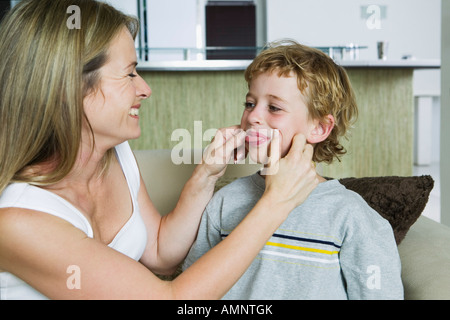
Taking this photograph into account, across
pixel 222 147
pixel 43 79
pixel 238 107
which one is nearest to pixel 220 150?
pixel 222 147

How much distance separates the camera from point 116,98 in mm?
1062

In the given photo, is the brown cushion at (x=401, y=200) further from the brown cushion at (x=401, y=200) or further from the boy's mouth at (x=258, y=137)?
the boy's mouth at (x=258, y=137)

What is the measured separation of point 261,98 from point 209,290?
48 cm

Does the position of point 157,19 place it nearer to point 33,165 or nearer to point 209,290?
point 33,165

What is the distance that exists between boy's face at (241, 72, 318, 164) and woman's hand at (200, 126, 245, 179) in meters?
0.04

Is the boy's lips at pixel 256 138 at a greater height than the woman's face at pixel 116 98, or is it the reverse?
the woman's face at pixel 116 98

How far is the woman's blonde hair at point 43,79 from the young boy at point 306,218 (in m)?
0.39

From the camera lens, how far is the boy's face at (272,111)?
113 centimetres

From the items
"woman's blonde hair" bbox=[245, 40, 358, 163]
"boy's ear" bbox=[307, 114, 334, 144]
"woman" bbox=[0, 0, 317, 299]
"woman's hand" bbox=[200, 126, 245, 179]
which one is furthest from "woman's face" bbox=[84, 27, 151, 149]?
"boy's ear" bbox=[307, 114, 334, 144]

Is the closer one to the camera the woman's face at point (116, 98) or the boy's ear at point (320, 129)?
the woman's face at point (116, 98)

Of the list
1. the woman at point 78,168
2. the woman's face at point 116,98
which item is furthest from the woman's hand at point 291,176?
the woman's face at point 116,98

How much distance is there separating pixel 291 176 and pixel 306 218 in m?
0.17

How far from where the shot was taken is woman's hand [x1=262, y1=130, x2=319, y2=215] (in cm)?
97

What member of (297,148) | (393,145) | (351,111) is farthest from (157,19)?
(297,148)
